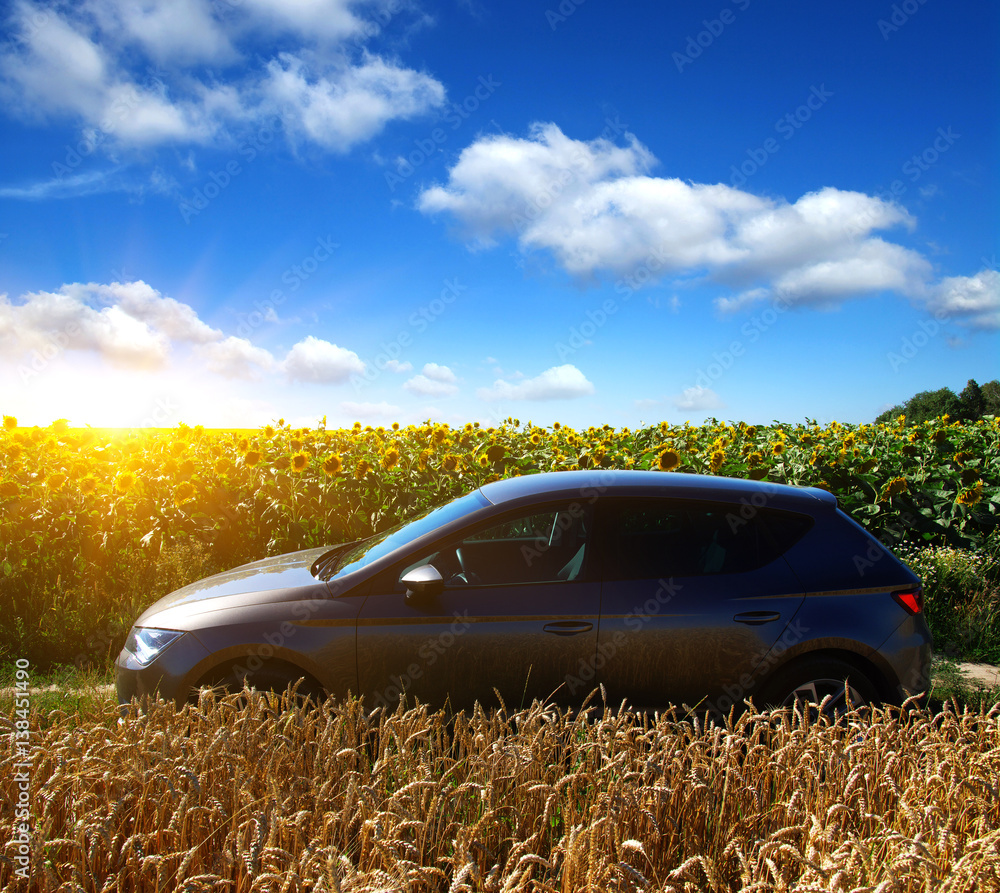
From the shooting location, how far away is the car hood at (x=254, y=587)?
379 cm

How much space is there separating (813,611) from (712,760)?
1.54 metres

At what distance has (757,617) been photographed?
3711 mm

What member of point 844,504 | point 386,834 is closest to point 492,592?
point 386,834

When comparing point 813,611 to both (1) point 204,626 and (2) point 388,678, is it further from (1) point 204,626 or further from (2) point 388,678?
(1) point 204,626

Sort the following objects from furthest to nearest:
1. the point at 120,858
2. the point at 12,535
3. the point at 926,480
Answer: the point at 926,480, the point at 12,535, the point at 120,858

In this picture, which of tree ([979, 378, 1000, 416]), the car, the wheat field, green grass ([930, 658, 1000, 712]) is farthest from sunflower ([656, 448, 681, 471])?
tree ([979, 378, 1000, 416])

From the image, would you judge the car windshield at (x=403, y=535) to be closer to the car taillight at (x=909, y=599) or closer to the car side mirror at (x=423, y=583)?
the car side mirror at (x=423, y=583)

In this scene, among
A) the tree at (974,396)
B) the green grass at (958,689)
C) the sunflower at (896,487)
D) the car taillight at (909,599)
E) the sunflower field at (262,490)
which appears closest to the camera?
the car taillight at (909,599)

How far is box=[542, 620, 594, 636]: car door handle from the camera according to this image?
11.9ft

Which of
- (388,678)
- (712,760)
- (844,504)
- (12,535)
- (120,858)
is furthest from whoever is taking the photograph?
(844,504)

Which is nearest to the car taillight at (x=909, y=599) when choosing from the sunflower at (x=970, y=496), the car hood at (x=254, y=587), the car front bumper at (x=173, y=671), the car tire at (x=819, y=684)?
the car tire at (x=819, y=684)

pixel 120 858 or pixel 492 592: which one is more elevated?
pixel 492 592

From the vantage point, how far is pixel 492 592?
3736 mm

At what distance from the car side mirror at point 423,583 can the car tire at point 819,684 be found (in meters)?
1.80
